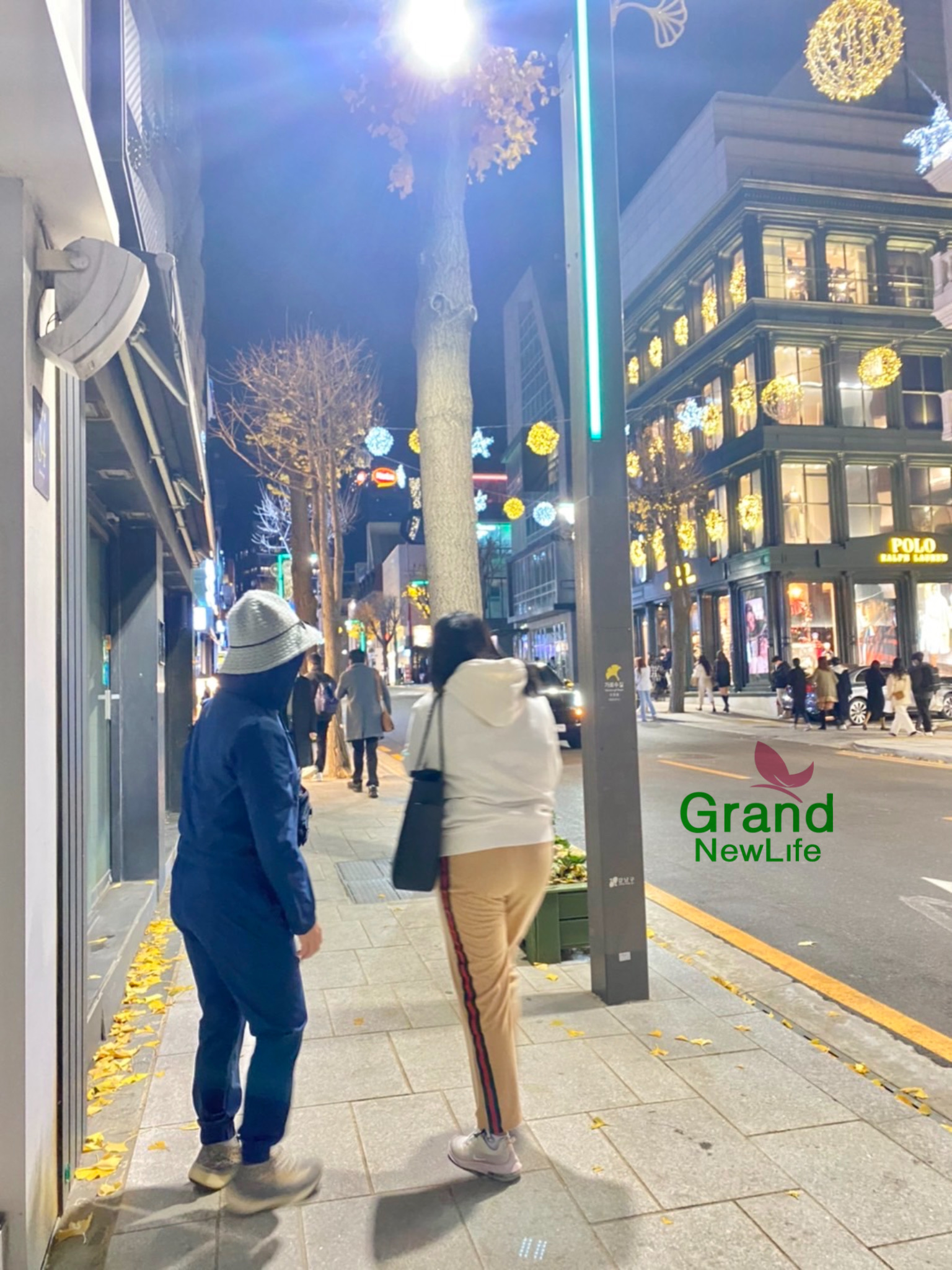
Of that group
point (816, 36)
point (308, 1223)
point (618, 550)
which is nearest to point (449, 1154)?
point (308, 1223)

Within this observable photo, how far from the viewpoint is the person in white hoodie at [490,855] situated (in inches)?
118

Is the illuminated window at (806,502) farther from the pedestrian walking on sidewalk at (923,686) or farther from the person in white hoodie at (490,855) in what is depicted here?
the person in white hoodie at (490,855)

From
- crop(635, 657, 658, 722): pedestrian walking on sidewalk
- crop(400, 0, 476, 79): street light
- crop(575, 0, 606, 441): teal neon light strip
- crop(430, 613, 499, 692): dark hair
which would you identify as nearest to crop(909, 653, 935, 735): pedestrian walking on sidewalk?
crop(635, 657, 658, 722): pedestrian walking on sidewalk

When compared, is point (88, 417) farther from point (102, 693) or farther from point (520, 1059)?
point (520, 1059)

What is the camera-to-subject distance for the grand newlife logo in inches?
327

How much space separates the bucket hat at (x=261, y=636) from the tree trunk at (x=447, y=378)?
12.2ft

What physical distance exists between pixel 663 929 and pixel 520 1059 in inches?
92.2

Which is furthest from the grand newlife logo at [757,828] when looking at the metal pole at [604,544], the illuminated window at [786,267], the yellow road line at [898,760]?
the illuminated window at [786,267]

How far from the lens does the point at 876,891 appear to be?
6.81 m

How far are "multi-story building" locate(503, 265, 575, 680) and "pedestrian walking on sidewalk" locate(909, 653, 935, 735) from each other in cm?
2096

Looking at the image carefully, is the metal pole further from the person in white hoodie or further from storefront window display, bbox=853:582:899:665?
storefront window display, bbox=853:582:899:665

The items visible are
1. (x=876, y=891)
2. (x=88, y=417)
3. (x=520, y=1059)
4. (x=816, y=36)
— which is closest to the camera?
(x=520, y=1059)

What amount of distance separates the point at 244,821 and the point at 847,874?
6.00 metres

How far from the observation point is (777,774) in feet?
45.5
